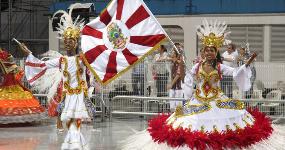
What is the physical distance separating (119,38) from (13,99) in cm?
488

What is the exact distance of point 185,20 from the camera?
17859mm

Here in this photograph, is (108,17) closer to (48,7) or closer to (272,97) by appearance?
(272,97)

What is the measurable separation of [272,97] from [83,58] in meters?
5.96

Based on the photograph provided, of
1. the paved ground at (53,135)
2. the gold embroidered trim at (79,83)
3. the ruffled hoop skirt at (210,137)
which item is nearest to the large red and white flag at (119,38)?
the gold embroidered trim at (79,83)

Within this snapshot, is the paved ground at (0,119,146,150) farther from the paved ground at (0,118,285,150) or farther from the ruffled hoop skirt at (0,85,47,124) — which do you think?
the ruffled hoop skirt at (0,85,47,124)

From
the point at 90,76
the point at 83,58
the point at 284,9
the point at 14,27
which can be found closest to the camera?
the point at 83,58

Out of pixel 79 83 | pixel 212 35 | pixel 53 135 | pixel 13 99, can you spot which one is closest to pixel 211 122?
pixel 212 35

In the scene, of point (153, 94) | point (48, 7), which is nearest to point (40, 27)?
point (48, 7)

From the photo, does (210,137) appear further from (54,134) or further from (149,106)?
(149,106)

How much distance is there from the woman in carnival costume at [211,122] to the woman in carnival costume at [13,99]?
15.4ft

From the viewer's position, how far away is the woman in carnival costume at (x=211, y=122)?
631 cm

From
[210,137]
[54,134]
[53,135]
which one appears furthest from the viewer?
[54,134]

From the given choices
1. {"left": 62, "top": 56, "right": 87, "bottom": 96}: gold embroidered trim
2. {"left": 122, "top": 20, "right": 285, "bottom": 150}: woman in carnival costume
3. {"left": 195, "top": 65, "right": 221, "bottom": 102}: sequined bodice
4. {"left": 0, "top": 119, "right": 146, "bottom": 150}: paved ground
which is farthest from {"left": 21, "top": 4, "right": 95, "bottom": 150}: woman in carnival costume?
{"left": 195, "top": 65, "right": 221, "bottom": 102}: sequined bodice

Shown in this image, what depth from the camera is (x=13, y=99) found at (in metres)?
11.3
